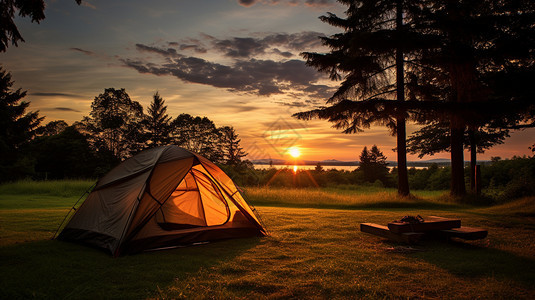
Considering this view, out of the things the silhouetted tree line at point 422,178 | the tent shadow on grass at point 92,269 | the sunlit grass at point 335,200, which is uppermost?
the silhouetted tree line at point 422,178

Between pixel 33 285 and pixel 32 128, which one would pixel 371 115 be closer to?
pixel 33 285

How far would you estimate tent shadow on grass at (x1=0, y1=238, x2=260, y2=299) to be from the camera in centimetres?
429

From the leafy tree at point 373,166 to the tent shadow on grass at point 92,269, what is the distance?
124ft

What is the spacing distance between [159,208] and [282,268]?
10.4 feet

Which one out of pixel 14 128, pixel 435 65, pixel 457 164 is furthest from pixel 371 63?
pixel 14 128

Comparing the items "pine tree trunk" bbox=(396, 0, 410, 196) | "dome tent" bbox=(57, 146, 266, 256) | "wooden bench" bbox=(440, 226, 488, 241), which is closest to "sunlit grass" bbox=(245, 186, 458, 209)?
"pine tree trunk" bbox=(396, 0, 410, 196)

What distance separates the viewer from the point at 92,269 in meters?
5.20

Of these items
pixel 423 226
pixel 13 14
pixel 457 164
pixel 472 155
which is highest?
pixel 13 14

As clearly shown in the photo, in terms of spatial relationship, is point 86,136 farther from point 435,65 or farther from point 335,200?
point 435,65

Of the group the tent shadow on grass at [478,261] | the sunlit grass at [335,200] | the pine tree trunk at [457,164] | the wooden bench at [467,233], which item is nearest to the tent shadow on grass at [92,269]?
the tent shadow on grass at [478,261]

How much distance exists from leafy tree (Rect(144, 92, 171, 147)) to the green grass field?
32503 millimetres

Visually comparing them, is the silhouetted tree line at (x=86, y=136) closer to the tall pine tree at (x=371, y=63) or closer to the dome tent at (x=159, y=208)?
the tall pine tree at (x=371, y=63)

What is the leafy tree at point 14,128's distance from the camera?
1205 inches

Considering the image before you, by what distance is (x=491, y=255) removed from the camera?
6070mm
